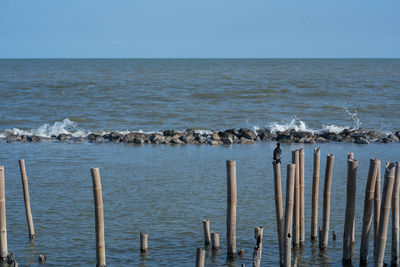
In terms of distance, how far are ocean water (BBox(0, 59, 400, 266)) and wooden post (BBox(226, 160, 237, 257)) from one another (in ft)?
1.24

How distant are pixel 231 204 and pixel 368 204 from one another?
102 inches

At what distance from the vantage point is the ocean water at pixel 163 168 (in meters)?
13.8

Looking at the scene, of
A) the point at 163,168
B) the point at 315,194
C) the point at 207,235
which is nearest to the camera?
the point at 315,194

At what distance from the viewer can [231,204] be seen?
11.9 m

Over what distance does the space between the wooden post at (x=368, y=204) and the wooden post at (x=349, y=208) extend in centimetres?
30

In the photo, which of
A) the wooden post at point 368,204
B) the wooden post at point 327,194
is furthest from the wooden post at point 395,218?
the wooden post at point 327,194

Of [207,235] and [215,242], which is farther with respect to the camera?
[207,235]

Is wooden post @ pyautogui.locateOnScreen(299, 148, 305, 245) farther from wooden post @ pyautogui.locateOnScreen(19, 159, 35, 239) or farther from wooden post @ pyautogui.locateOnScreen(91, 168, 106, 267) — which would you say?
wooden post @ pyautogui.locateOnScreen(19, 159, 35, 239)

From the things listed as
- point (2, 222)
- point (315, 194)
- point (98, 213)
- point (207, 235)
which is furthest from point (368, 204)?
point (2, 222)

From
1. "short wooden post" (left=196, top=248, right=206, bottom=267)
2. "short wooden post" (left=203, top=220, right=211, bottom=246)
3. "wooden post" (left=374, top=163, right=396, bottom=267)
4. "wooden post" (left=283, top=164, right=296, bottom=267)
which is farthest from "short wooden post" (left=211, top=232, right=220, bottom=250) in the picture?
"wooden post" (left=374, top=163, right=396, bottom=267)

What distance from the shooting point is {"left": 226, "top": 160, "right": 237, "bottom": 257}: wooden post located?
38.3ft

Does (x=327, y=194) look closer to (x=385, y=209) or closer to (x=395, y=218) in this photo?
(x=395, y=218)

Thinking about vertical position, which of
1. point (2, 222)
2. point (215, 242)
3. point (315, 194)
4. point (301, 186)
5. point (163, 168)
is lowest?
point (215, 242)

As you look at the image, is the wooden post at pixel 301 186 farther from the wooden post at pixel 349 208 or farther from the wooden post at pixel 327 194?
the wooden post at pixel 349 208
